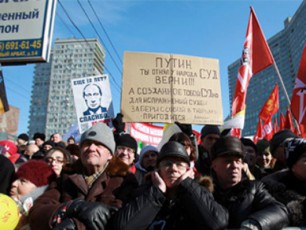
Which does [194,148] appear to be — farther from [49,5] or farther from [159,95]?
[49,5]

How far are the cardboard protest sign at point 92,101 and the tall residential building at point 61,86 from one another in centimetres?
10983

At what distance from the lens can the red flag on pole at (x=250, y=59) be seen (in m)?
5.37

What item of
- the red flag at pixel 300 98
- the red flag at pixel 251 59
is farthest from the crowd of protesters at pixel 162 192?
the red flag at pixel 251 59

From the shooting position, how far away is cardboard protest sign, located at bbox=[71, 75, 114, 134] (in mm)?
5591

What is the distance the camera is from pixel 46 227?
6.72 ft

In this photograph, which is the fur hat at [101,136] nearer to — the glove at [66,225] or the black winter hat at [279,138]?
the glove at [66,225]

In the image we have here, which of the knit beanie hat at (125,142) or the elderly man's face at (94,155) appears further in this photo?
the knit beanie hat at (125,142)

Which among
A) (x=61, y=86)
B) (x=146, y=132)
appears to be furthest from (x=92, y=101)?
(x=61, y=86)

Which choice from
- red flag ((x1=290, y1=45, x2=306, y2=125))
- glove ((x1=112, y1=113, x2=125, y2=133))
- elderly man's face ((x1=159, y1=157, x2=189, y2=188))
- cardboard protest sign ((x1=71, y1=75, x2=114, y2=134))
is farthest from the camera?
cardboard protest sign ((x1=71, y1=75, x2=114, y2=134))

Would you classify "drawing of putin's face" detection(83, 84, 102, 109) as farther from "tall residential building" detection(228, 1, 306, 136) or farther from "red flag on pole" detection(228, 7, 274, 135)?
"tall residential building" detection(228, 1, 306, 136)

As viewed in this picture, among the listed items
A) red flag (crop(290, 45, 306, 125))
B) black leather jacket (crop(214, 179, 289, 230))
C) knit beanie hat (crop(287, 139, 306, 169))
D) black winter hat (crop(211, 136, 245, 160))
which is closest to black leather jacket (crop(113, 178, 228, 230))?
black leather jacket (crop(214, 179, 289, 230))

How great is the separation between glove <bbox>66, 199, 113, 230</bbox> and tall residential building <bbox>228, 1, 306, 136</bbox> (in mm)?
70492

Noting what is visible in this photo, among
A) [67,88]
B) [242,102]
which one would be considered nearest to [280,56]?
[67,88]

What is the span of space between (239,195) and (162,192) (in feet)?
1.93
